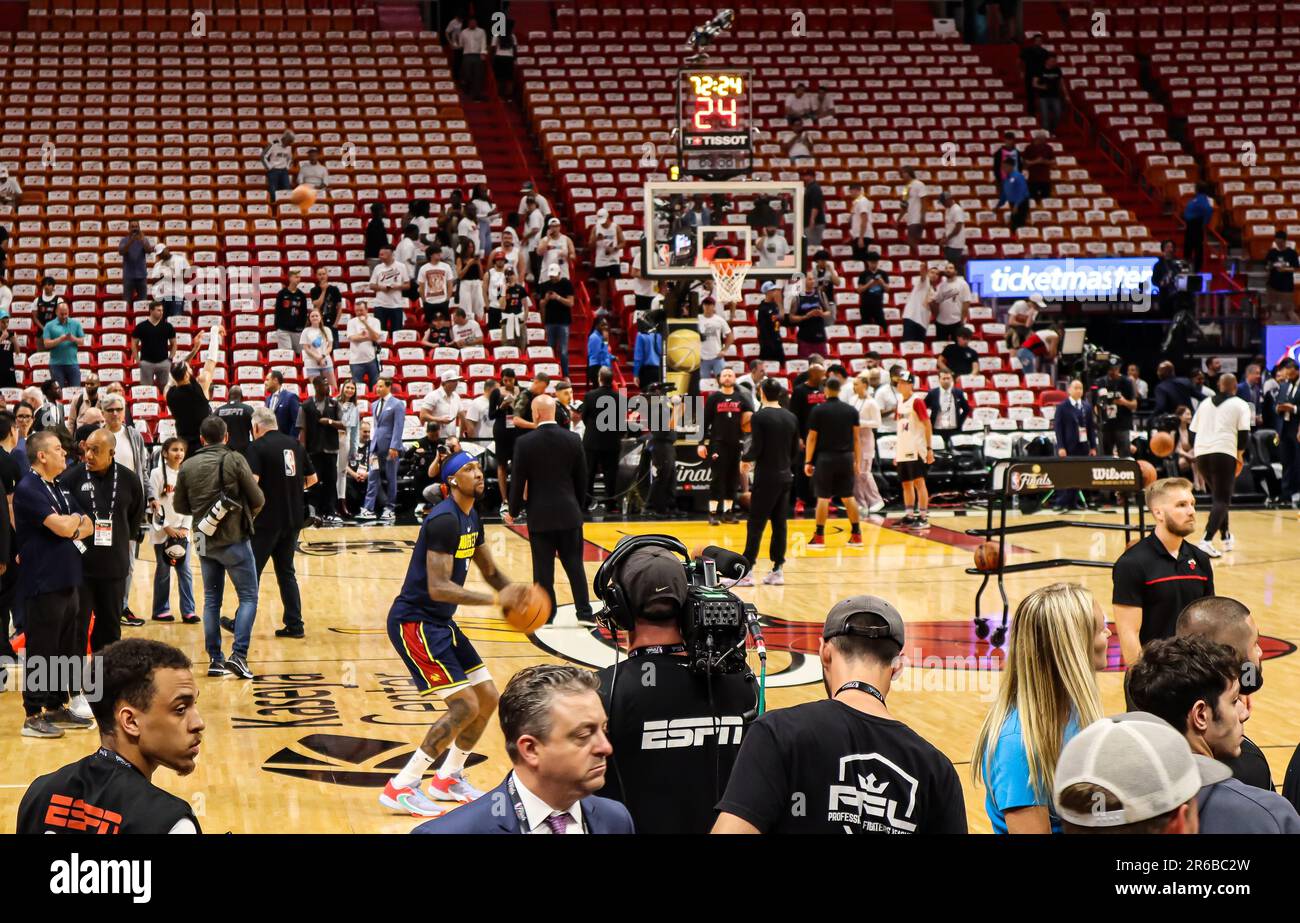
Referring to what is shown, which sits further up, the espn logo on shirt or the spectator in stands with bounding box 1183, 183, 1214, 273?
the spectator in stands with bounding box 1183, 183, 1214, 273

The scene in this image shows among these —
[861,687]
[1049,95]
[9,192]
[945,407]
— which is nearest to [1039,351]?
[945,407]

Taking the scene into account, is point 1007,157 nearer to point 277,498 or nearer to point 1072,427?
point 1072,427

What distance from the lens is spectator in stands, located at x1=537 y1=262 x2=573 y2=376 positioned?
2041cm

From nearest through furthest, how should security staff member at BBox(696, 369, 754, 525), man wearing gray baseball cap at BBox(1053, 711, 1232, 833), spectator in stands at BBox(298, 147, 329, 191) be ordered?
1. man wearing gray baseball cap at BBox(1053, 711, 1232, 833)
2. security staff member at BBox(696, 369, 754, 525)
3. spectator in stands at BBox(298, 147, 329, 191)

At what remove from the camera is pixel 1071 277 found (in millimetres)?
23469

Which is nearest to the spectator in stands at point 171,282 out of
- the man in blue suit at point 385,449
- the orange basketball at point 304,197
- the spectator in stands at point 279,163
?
the orange basketball at point 304,197

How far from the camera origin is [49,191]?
22.7 metres

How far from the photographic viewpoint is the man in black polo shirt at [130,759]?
3.31 meters

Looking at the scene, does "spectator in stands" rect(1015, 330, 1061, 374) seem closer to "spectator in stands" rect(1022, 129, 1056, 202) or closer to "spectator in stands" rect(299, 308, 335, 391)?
"spectator in stands" rect(1022, 129, 1056, 202)

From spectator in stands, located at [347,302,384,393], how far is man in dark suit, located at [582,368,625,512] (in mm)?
3221

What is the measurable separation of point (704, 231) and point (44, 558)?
37.7 ft

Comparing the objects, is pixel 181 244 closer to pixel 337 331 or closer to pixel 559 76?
pixel 337 331

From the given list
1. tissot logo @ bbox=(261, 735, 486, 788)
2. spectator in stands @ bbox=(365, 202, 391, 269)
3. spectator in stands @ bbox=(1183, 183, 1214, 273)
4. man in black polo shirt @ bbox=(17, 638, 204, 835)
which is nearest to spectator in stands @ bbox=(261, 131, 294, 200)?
spectator in stands @ bbox=(365, 202, 391, 269)
